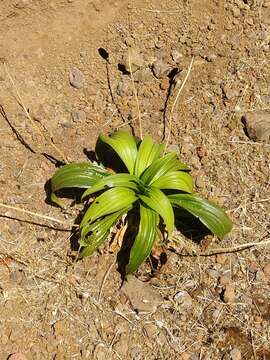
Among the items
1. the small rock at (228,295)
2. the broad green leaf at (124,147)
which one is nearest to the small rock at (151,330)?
the small rock at (228,295)

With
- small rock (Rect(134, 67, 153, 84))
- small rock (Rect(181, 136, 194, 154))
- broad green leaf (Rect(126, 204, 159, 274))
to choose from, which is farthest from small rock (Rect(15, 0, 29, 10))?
broad green leaf (Rect(126, 204, 159, 274))

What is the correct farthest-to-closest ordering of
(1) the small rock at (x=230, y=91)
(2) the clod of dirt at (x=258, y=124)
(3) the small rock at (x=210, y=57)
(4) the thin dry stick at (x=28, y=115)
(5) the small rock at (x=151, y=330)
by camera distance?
(3) the small rock at (x=210, y=57) → (1) the small rock at (x=230, y=91) → (2) the clod of dirt at (x=258, y=124) → (4) the thin dry stick at (x=28, y=115) → (5) the small rock at (x=151, y=330)

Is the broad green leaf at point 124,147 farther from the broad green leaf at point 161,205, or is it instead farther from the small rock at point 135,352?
the small rock at point 135,352

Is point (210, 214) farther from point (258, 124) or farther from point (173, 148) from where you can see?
point (258, 124)

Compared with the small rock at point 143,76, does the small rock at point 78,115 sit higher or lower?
lower

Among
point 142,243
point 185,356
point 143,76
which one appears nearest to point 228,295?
point 185,356

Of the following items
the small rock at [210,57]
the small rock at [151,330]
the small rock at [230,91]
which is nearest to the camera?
the small rock at [151,330]

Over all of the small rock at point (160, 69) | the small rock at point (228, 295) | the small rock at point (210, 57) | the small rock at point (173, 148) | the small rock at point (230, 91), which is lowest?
the small rock at point (228, 295)
